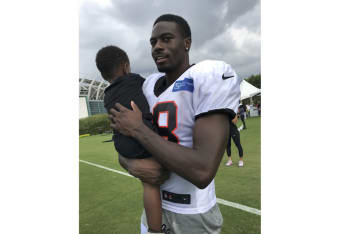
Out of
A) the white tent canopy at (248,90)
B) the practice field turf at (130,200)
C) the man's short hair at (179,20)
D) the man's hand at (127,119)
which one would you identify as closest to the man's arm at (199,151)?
the man's hand at (127,119)

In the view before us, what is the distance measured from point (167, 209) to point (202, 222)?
23cm

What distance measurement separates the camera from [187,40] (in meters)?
1.44

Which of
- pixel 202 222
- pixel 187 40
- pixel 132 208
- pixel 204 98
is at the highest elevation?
pixel 187 40

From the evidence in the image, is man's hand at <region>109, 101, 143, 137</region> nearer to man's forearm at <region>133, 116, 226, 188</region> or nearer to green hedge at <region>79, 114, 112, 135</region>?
man's forearm at <region>133, 116, 226, 188</region>

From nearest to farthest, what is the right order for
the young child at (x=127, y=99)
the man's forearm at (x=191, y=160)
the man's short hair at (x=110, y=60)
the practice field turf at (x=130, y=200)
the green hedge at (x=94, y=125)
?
the man's forearm at (x=191, y=160) < the young child at (x=127, y=99) < the man's short hair at (x=110, y=60) < the practice field turf at (x=130, y=200) < the green hedge at (x=94, y=125)

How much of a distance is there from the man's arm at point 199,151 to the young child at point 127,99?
9.0 inches

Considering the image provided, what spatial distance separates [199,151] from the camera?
41.5 inches

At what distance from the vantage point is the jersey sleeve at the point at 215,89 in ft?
3.61

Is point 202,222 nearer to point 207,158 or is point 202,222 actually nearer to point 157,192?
point 157,192

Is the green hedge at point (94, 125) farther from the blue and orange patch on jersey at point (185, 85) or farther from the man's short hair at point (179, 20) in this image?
the blue and orange patch on jersey at point (185, 85)

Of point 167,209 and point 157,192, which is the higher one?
point 157,192

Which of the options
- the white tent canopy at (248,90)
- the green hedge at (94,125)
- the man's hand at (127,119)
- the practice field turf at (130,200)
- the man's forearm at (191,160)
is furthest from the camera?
the green hedge at (94,125)

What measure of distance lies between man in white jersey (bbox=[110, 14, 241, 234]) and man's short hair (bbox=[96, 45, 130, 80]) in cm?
41

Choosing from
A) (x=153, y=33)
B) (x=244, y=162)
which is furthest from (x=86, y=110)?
(x=153, y=33)
